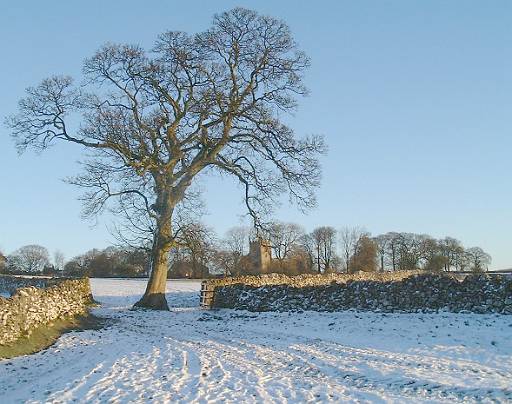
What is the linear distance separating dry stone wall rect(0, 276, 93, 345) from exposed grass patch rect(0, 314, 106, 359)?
17 centimetres

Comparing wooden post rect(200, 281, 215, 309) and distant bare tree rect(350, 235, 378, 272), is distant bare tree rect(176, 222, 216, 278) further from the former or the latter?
distant bare tree rect(350, 235, 378, 272)

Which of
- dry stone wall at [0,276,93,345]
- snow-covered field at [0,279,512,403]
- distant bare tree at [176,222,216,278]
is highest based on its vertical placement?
distant bare tree at [176,222,216,278]

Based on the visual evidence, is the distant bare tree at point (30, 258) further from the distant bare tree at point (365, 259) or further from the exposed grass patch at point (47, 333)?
the exposed grass patch at point (47, 333)

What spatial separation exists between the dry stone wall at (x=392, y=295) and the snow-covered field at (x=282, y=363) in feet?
3.41

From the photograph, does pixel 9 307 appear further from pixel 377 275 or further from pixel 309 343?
pixel 377 275

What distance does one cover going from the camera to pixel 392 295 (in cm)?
2098

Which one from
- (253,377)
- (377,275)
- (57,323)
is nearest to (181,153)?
(57,323)

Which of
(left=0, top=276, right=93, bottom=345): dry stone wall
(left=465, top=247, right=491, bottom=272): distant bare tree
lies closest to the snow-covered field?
(left=0, top=276, right=93, bottom=345): dry stone wall

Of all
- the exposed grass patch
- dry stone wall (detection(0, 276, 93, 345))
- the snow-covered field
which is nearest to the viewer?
the snow-covered field

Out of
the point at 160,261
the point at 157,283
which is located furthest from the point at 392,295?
the point at 157,283

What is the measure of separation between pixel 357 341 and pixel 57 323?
35.0 feet

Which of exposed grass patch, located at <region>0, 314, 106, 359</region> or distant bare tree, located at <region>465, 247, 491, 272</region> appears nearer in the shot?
exposed grass patch, located at <region>0, 314, 106, 359</region>

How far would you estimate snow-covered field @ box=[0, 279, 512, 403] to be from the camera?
9.88 m

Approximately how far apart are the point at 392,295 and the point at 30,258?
354ft
